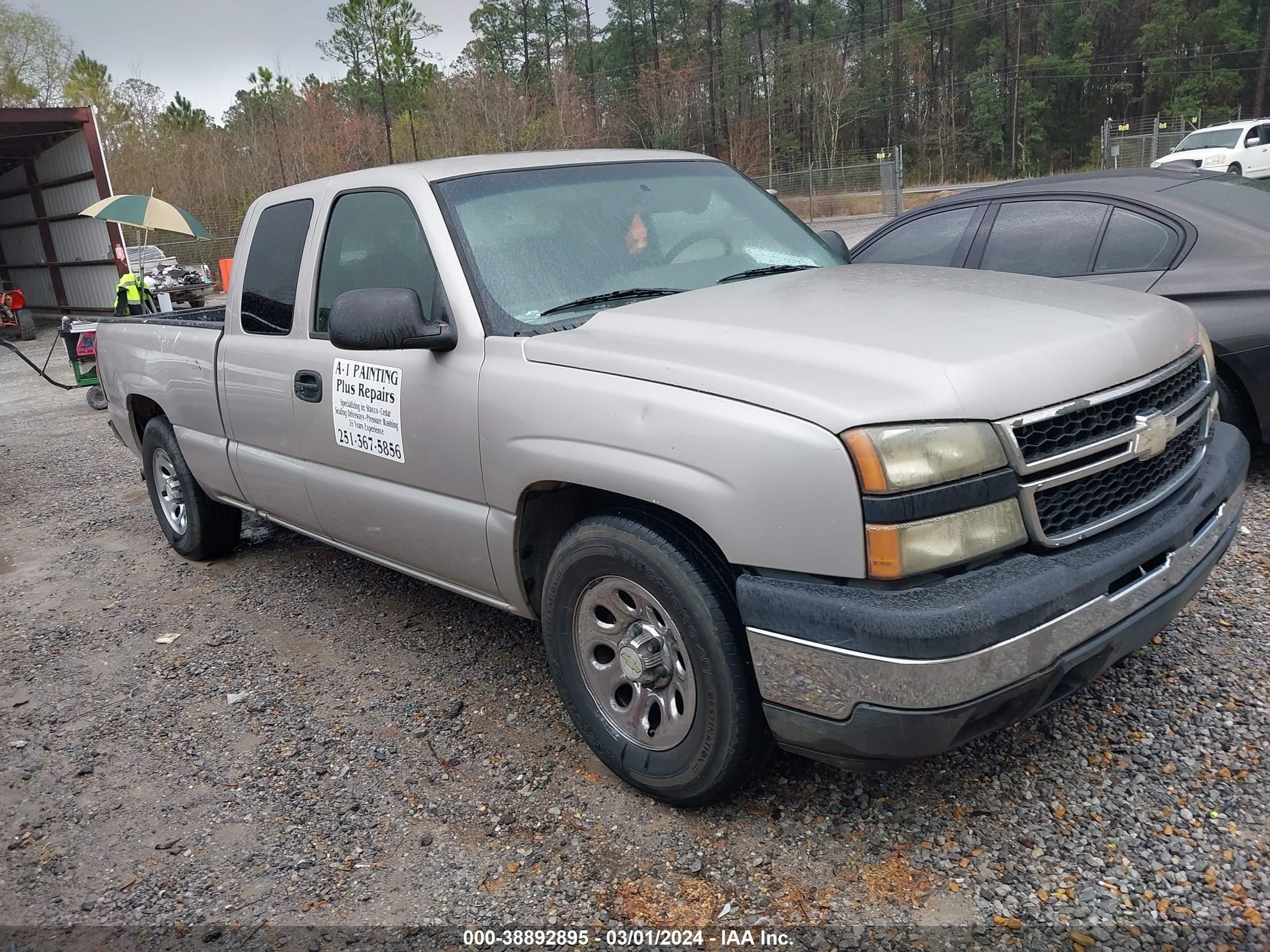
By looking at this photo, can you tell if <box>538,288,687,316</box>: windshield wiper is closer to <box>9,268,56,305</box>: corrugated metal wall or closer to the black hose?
the black hose

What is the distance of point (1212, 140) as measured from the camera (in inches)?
994

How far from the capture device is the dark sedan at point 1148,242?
4.82 meters

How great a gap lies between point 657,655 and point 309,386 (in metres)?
1.94

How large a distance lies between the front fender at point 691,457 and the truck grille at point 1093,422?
19.1 inches

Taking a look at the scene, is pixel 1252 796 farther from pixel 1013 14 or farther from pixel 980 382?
pixel 1013 14

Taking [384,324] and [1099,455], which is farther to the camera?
[384,324]

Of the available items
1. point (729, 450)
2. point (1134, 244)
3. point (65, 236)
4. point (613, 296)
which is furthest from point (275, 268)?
point (65, 236)

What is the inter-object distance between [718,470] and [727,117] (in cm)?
6432

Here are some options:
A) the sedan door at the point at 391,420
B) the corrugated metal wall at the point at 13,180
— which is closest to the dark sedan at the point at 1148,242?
the sedan door at the point at 391,420

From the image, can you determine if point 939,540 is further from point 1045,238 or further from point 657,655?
point 1045,238

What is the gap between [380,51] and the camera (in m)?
45.4

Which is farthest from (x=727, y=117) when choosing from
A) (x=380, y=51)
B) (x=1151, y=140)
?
(x=1151, y=140)

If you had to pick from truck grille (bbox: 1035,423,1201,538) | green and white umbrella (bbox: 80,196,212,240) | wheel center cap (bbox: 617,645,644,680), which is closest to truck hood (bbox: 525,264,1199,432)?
truck grille (bbox: 1035,423,1201,538)

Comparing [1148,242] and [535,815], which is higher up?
[1148,242]
